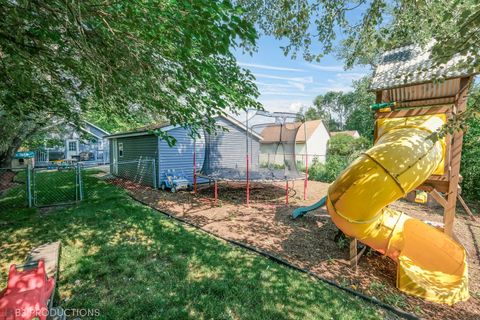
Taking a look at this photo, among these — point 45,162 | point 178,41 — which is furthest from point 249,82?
point 45,162

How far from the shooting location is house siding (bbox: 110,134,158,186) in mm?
11266

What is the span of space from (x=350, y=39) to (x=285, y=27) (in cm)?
122

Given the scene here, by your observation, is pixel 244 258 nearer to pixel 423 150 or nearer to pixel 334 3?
pixel 423 150

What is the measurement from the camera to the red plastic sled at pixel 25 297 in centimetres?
205

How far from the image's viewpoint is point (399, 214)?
4383 millimetres

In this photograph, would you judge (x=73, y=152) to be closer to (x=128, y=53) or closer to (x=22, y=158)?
(x=22, y=158)

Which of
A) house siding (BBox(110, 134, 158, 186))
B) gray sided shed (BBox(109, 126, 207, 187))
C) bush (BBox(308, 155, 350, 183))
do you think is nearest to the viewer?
gray sided shed (BBox(109, 126, 207, 187))

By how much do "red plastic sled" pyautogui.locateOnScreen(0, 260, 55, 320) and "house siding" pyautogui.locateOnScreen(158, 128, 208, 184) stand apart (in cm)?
880

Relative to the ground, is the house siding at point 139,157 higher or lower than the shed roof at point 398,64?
lower

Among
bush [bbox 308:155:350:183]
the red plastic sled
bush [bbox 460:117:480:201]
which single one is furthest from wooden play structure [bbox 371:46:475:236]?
bush [bbox 308:155:350:183]

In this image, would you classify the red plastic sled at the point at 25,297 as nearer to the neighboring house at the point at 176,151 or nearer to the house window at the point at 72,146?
the neighboring house at the point at 176,151

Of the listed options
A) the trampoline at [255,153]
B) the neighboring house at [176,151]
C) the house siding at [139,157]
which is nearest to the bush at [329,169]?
the trampoline at [255,153]

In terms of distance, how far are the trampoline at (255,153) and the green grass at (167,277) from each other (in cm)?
374

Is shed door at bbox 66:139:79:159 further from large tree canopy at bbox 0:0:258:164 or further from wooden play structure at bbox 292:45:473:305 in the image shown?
wooden play structure at bbox 292:45:473:305
